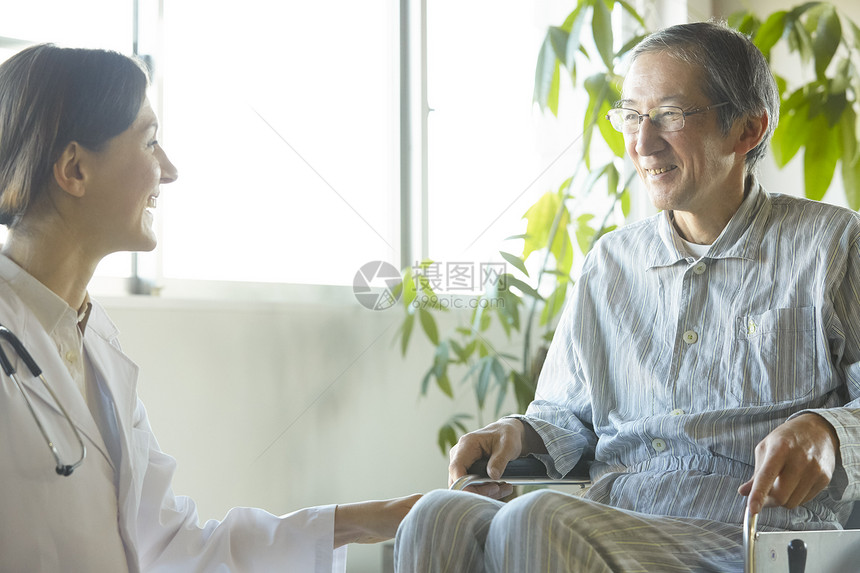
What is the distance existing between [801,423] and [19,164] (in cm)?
99

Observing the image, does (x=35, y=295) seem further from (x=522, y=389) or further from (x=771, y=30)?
(x=771, y=30)

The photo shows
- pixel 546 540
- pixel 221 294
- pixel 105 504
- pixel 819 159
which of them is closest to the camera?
pixel 546 540

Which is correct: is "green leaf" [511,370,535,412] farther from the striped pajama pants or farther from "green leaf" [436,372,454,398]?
the striped pajama pants

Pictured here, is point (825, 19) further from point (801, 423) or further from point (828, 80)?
point (801, 423)

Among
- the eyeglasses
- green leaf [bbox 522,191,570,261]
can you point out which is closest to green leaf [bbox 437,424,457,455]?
green leaf [bbox 522,191,570,261]

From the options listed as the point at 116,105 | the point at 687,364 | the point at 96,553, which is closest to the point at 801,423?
the point at 687,364

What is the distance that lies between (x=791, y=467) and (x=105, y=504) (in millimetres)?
790

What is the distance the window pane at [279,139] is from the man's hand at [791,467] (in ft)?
4.61

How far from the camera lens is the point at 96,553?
1.00m

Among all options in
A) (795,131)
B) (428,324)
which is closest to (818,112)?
(795,131)

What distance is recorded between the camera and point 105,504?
1.03 meters

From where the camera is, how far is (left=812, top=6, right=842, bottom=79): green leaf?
2225 millimetres

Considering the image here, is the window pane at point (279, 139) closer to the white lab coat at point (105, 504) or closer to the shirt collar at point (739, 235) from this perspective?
the white lab coat at point (105, 504)

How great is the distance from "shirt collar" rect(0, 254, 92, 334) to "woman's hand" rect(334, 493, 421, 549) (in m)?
0.44
